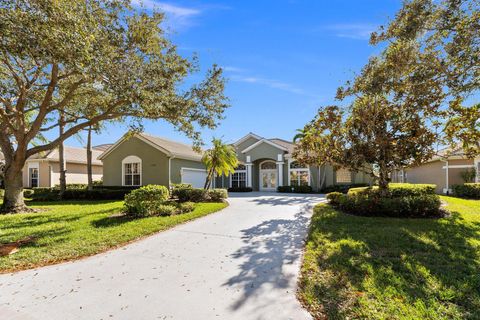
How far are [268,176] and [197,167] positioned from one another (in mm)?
7777

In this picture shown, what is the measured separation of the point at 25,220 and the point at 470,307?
529 inches

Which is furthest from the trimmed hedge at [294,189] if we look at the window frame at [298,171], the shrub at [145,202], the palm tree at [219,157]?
the shrub at [145,202]

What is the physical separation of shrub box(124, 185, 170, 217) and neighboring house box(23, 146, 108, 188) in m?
20.0

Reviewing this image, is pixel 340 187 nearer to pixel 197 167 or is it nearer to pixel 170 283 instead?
pixel 197 167

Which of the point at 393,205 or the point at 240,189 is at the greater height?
the point at 393,205

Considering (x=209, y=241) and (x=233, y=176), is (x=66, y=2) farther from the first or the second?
(x=233, y=176)

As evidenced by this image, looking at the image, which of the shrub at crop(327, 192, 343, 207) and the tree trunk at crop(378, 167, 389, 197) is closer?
the tree trunk at crop(378, 167, 389, 197)

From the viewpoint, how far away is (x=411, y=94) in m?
9.20

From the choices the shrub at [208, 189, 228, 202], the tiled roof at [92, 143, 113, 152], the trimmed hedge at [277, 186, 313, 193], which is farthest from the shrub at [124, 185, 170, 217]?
the tiled roof at [92, 143, 113, 152]

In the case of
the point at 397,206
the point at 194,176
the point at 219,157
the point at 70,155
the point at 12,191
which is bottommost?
the point at 397,206

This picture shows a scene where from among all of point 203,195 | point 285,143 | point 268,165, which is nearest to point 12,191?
point 203,195

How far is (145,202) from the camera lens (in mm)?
10070

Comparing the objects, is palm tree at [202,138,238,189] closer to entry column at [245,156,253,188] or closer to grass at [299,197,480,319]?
grass at [299,197,480,319]

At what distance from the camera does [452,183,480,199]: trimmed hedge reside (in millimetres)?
16578
